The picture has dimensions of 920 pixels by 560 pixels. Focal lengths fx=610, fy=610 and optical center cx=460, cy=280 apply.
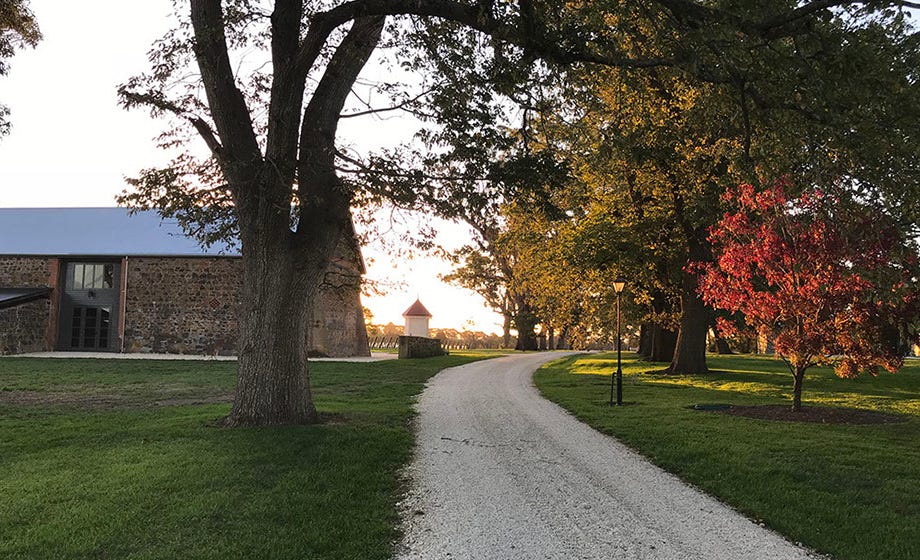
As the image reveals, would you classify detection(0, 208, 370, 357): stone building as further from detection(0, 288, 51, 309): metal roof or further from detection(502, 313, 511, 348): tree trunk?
detection(502, 313, 511, 348): tree trunk

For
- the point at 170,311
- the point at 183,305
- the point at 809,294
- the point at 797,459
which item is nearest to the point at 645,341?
the point at 809,294

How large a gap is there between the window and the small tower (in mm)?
14825

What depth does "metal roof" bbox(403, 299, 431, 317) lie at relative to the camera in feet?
115

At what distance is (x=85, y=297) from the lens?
89.2ft

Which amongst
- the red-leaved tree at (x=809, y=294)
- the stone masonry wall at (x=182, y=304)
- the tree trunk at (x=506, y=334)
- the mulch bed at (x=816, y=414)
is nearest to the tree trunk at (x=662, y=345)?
the mulch bed at (x=816, y=414)

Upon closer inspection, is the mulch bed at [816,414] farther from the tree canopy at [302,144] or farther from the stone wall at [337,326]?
the stone wall at [337,326]

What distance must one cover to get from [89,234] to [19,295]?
13.8 feet

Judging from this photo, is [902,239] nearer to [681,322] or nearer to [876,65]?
[876,65]

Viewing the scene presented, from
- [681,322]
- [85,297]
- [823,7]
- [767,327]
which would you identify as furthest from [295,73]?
[85,297]

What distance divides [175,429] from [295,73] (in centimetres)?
541

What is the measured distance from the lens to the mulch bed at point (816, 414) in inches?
424

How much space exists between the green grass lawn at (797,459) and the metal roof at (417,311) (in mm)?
20562

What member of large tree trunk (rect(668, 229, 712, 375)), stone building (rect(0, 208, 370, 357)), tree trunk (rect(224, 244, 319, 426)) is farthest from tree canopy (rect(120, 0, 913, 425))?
stone building (rect(0, 208, 370, 357))

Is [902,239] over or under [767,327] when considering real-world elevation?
over
